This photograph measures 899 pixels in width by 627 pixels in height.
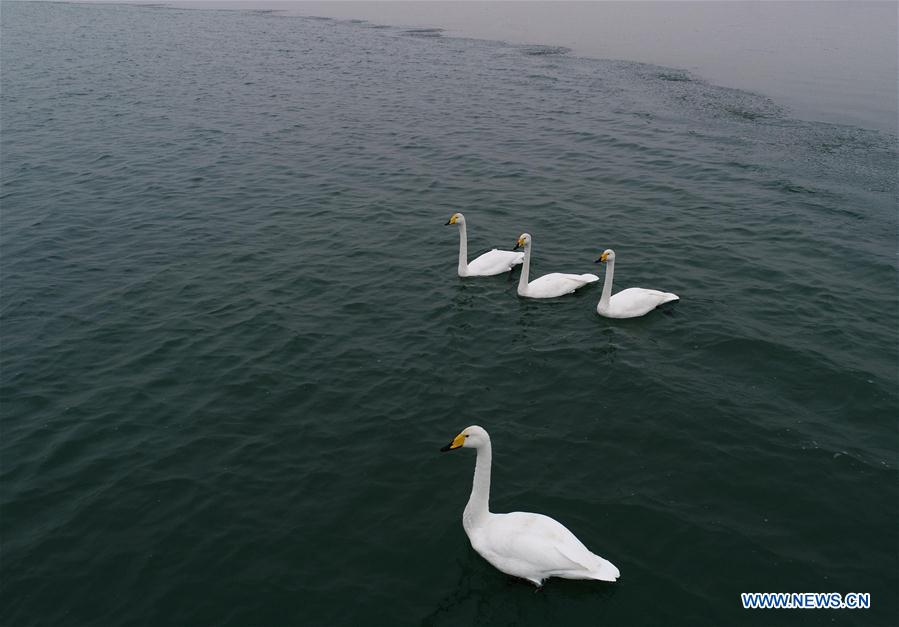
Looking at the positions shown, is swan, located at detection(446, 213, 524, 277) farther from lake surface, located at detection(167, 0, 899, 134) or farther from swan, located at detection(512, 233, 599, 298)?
lake surface, located at detection(167, 0, 899, 134)

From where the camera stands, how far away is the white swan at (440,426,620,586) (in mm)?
8805

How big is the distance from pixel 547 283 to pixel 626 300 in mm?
2063

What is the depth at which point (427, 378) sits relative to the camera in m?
13.7

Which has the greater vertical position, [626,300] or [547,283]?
[626,300]

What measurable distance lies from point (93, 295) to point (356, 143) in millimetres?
16074

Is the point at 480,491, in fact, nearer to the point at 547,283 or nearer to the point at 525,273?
the point at 547,283

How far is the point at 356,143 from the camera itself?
99.7ft

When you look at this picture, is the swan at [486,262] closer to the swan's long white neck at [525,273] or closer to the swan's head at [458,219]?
the swan's head at [458,219]

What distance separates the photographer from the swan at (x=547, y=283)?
16562 mm

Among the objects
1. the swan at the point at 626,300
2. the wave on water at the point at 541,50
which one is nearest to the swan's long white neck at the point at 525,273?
the swan at the point at 626,300

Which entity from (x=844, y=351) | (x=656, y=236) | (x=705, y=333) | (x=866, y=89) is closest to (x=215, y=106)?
(x=656, y=236)

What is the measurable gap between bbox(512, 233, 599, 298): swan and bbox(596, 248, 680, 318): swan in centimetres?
109

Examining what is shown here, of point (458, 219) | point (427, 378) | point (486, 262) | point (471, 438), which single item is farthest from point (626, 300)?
point (471, 438)

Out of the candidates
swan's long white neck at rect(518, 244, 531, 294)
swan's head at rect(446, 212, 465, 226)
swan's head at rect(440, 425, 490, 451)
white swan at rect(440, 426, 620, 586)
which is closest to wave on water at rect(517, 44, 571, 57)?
swan's head at rect(446, 212, 465, 226)
